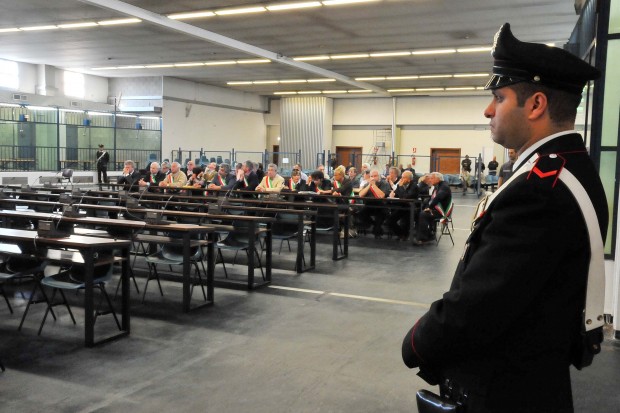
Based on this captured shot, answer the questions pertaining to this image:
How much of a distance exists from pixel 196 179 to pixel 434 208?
206 inches

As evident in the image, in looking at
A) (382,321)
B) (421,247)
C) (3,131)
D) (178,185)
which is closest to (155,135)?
(3,131)

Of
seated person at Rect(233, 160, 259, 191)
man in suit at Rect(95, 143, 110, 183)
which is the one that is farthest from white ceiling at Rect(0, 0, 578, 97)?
seated person at Rect(233, 160, 259, 191)

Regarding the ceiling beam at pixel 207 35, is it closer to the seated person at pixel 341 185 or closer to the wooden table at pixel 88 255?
the seated person at pixel 341 185

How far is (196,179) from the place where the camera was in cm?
1191

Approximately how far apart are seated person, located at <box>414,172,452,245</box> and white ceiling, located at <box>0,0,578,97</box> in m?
3.33

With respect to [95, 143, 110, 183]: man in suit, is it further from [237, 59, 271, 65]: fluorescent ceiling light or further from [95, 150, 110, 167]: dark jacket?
[237, 59, 271, 65]: fluorescent ceiling light

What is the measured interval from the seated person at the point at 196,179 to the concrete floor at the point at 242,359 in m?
5.50

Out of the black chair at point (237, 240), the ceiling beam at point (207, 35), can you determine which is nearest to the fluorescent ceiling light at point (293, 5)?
the ceiling beam at point (207, 35)

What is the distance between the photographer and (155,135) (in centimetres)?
2058

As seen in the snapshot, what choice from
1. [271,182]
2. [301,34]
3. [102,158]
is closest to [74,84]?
[102,158]

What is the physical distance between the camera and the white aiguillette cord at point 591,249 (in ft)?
3.45

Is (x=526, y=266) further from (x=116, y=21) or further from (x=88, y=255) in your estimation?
(x=116, y=21)

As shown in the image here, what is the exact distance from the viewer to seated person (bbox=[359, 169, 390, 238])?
9.86m

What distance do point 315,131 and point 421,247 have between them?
16738 mm
